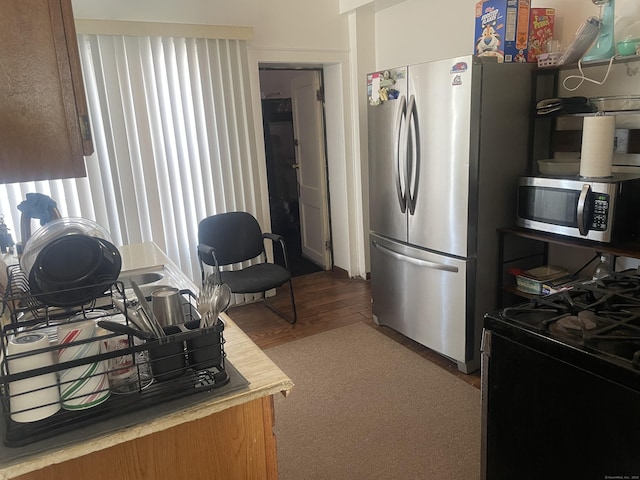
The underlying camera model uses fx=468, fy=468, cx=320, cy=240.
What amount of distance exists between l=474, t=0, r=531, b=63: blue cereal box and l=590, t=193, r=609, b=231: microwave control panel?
3.05 feet

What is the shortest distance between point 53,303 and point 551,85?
273 cm

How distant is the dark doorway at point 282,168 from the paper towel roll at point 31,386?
15.5 ft

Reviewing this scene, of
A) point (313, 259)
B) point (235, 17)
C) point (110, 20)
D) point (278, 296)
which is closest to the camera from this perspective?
point (110, 20)

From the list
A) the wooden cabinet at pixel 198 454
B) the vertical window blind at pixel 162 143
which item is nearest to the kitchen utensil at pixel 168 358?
the wooden cabinet at pixel 198 454

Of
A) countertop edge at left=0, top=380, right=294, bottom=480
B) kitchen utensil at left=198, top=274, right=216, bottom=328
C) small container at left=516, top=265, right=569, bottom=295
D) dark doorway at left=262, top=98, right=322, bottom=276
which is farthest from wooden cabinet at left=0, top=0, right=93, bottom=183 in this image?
dark doorway at left=262, top=98, right=322, bottom=276

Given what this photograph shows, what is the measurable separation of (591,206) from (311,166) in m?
2.98

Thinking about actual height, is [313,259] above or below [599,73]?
below

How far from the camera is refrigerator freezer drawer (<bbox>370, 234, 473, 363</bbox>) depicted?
278cm

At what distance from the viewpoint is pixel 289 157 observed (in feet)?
19.7

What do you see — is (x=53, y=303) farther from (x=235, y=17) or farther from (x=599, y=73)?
(x=235, y=17)

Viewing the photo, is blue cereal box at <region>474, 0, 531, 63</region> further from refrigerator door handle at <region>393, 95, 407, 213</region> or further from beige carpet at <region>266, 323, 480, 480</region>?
beige carpet at <region>266, 323, 480, 480</region>

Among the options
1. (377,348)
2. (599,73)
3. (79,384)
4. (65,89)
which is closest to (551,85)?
(599,73)

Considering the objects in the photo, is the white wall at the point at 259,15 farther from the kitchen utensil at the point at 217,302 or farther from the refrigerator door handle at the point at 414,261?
the kitchen utensil at the point at 217,302

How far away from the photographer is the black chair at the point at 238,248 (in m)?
3.42
